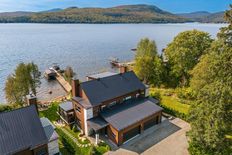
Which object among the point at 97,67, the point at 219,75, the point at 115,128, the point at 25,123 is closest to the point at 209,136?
the point at 219,75

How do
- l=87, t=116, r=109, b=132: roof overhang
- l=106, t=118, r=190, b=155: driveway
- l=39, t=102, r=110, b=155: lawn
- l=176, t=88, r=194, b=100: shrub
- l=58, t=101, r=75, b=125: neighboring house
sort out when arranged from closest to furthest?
l=39, t=102, r=110, b=155: lawn → l=106, t=118, r=190, b=155: driveway → l=87, t=116, r=109, b=132: roof overhang → l=58, t=101, r=75, b=125: neighboring house → l=176, t=88, r=194, b=100: shrub

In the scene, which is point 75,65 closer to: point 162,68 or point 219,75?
point 162,68

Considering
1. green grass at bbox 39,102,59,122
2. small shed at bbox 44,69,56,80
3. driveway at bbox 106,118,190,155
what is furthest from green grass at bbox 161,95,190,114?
small shed at bbox 44,69,56,80

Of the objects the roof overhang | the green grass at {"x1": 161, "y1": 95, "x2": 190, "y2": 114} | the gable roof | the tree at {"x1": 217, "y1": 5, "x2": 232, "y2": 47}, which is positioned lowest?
the green grass at {"x1": 161, "y1": 95, "x2": 190, "y2": 114}

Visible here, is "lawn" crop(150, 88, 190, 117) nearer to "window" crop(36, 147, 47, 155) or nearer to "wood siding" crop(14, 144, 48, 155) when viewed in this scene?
"window" crop(36, 147, 47, 155)

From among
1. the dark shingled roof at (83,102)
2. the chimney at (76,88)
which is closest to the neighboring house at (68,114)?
the dark shingled roof at (83,102)

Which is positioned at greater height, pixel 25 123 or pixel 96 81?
pixel 96 81

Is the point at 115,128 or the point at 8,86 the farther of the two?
the point at 8,86
